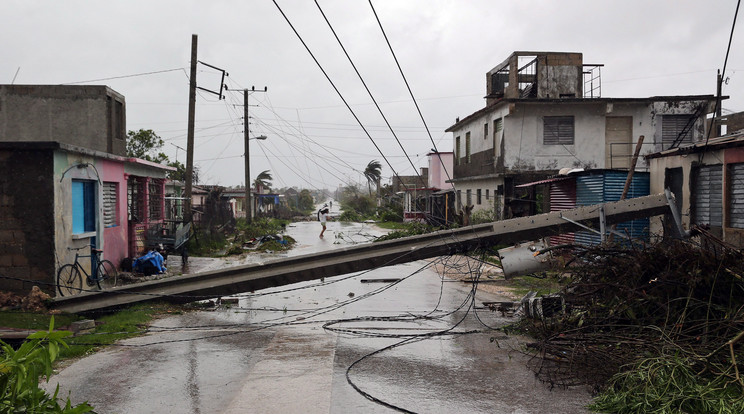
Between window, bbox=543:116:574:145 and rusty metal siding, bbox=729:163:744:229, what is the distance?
612 inches

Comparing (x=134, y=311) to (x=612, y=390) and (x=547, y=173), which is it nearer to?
(x=612, y=390)

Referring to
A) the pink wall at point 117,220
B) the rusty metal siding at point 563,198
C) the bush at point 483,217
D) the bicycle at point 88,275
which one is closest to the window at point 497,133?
the bush at point 483,217

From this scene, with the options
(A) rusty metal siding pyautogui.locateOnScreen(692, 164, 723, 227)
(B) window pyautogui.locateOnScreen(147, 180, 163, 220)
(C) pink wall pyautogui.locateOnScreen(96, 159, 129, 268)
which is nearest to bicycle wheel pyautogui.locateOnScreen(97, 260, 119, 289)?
(C) pink wall pyautogui.locateOnScreen(96, 159, 129, 268)

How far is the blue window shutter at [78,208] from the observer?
1382 cm

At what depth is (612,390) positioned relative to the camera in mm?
6312

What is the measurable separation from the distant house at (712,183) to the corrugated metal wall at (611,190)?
85.4 inches

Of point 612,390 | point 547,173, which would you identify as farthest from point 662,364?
point 547,173

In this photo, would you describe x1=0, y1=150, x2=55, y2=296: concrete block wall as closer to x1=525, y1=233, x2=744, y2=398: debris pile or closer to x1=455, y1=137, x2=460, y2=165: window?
x1=525, y1=233, x2=744, y2=398: debris pile

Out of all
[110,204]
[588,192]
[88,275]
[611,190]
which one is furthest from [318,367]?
[588,192]

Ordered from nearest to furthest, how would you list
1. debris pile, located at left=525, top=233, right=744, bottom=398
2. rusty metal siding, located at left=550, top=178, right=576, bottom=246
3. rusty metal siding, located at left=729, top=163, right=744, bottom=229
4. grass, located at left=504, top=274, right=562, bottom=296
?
debris pile, located at left=525, top=233, right=744, bottom=398 → rusty metal siding, located at left=729, top=163, right=744, bottom=229 → grass, located at left=504, top=274, right=562, bottom=296 → rusty metal siding, located at left=550, top=178, right=576, bottom=246

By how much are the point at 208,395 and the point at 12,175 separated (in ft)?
25.6

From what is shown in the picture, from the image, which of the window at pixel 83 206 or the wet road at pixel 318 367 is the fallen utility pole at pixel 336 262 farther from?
the window at pixel 83 206

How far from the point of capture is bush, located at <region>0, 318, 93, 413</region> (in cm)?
388

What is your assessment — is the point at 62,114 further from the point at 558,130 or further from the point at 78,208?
the point at 558,130
